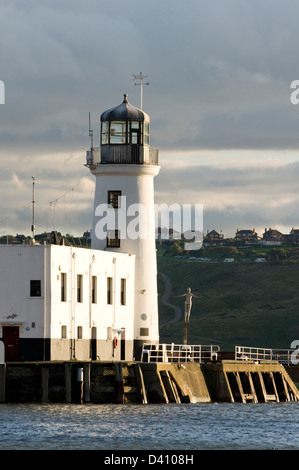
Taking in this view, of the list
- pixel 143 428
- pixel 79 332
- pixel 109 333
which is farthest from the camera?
pixel 109 333

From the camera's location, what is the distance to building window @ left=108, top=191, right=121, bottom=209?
78.3 m

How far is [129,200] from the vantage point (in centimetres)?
7819

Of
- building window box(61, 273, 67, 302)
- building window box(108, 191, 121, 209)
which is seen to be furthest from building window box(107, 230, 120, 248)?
building window box(61, 273, 67, 302)

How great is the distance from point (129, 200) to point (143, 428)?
77.8ft

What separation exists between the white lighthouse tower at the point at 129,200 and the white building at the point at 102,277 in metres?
0.06

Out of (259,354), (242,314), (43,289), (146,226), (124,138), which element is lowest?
(259,354)

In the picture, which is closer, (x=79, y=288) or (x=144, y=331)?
(x=79, y=288)

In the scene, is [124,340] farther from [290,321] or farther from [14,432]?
[290,321]

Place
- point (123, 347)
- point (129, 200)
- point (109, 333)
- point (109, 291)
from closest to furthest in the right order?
point (109, 333)
point (109, 291)
point (123, 347)
point (129, 200)

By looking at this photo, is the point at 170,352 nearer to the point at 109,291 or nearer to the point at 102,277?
the point at 109,291

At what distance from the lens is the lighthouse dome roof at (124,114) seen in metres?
78.8

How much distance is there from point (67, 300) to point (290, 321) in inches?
4085

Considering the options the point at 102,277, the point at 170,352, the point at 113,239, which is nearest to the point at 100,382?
the point at 102,277

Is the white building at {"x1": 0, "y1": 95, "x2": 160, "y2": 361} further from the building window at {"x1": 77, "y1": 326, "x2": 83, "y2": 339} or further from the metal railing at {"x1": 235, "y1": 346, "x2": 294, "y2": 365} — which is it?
the metal railing at {"x1": 235, "y1": 346, "x2": 294, "y2": 365}
